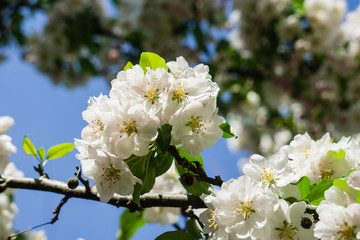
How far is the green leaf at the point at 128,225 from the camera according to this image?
1.62m

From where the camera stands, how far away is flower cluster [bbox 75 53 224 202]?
3.09 ft

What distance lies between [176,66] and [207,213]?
1.32 ft

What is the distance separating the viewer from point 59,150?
1314mm

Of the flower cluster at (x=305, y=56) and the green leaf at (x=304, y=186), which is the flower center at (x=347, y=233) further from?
the flower cluster at (x=305, y=56)

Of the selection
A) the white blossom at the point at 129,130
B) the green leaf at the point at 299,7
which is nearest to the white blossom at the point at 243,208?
the white blossom at the point at 129,130

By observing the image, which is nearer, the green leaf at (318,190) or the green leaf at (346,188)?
the green leaf at (346,188)

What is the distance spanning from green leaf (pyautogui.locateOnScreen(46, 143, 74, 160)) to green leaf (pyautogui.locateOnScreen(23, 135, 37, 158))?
0.05m

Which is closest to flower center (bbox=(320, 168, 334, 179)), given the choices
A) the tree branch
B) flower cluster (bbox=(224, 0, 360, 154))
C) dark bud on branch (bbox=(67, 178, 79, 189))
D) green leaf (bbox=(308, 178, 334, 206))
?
green leaf (bbox=(308, 178, 334, 206))

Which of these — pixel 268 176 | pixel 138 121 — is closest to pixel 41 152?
pixel 138 121

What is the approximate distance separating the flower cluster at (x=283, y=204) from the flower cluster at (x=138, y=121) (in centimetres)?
15

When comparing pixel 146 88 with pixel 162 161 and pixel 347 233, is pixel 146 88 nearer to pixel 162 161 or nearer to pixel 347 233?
pixel 162 161

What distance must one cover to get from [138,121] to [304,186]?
0.47 meters

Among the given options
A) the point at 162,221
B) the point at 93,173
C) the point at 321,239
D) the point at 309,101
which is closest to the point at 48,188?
the point at 93,173

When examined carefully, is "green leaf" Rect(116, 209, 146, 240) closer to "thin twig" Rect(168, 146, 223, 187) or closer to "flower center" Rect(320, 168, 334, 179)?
"thin twig" Rect(168, 146, 223, 187)
